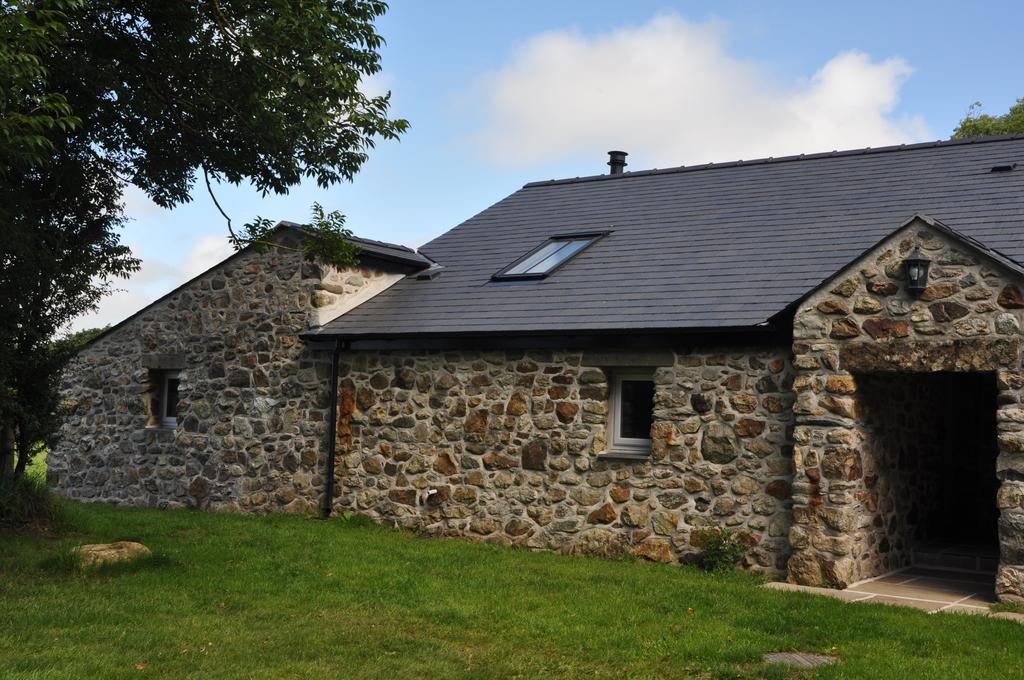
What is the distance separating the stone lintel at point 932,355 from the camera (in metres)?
9.05

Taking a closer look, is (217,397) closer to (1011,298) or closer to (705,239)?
(705,239)

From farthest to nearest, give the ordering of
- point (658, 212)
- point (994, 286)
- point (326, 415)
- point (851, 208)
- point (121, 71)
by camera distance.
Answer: point (658, 212), point (326, 415), point (851, 208), point (121, 71), point (994, 286)

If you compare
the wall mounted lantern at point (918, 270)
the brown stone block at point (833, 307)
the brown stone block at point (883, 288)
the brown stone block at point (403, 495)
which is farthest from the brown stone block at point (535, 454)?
the wall mounted lantern at point (918, 270)

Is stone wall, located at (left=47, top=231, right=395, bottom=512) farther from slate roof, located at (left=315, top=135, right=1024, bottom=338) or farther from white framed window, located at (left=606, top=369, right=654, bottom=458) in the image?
white framed window, located at (left=606, top=369, right=654, bottom=458)

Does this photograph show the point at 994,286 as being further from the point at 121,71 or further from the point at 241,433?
the point at 241,433

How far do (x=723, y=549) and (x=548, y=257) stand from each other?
5.30 metres

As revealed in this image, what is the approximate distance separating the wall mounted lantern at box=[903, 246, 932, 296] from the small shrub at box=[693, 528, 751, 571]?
122 inches

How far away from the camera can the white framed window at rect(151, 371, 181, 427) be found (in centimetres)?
1588

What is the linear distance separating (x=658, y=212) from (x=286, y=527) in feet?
22.3

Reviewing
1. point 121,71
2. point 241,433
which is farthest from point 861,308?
point 241,433

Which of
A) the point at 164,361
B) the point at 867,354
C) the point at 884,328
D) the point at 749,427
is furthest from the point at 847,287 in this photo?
the point at 164,361

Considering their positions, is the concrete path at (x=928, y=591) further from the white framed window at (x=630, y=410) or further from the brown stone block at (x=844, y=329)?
the white framed window at (x=630, y=410)

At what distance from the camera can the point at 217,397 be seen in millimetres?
14914

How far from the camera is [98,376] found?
16266mm
